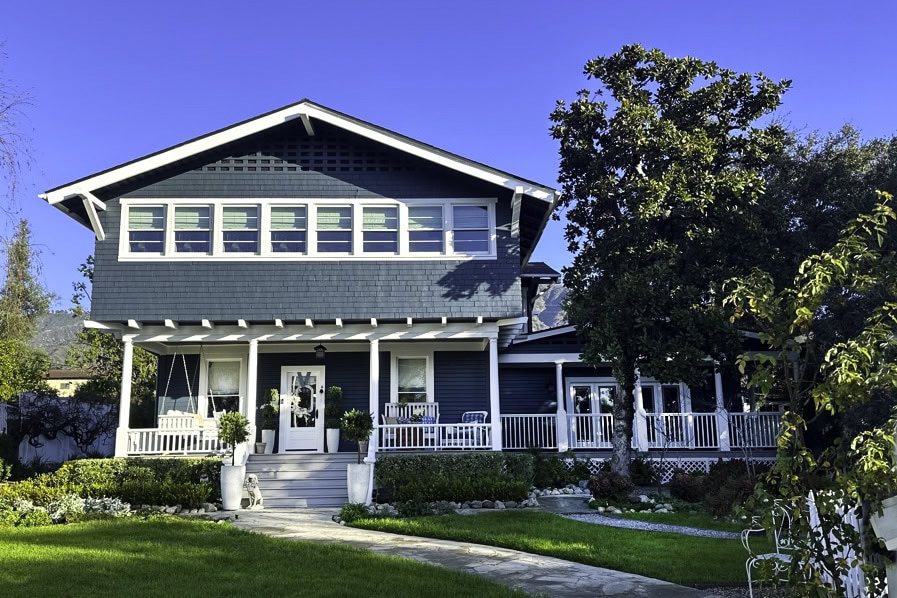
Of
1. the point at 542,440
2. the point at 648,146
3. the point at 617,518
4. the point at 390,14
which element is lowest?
the point at 617,518

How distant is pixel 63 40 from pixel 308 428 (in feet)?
30.6

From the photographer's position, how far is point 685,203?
15.4m

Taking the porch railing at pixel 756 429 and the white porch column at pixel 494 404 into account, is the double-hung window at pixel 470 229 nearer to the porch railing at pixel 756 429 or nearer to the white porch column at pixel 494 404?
the white porch column at pixel 494 404

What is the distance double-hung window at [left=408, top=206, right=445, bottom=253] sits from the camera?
16.3m

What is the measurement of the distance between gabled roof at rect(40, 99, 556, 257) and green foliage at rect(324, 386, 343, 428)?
17.2ft

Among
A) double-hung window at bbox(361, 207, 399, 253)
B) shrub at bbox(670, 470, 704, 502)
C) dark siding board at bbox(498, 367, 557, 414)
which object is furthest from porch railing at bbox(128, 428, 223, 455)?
shrub at bbox(670, 470, 704, 502)

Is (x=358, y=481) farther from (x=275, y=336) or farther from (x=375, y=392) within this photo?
(x=275, y=336)

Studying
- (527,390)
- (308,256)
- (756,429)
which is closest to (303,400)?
(308,256)

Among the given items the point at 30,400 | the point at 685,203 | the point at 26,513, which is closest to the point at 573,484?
the point at 685,203

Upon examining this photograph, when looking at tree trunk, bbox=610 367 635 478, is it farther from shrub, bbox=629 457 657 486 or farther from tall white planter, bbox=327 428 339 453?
tall white planter, bbox=327 428 339 453

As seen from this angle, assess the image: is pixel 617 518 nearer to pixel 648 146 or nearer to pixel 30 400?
pixel 648 146

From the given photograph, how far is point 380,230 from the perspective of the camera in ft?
53.3

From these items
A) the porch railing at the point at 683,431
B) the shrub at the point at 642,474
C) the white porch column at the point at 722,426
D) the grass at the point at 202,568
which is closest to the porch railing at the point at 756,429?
the white porch column at the point at 722,426

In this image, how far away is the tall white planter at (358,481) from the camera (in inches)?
528
